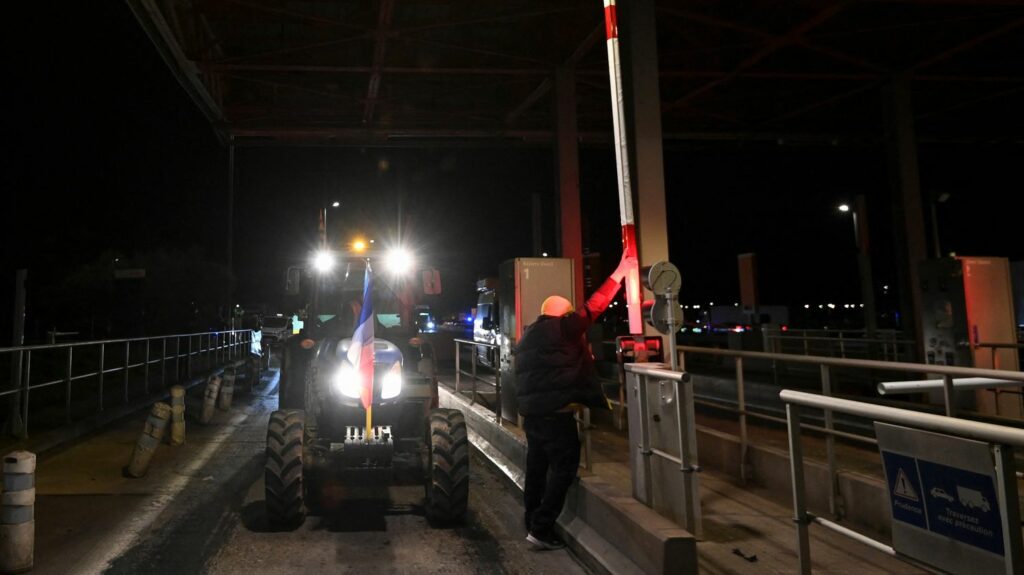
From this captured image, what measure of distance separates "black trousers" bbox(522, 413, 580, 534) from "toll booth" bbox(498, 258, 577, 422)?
15.2 ft

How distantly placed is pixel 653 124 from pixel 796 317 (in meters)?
54.9

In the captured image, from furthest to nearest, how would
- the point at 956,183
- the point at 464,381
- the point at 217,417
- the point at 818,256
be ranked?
1. the point at 818,256
2. the point at 956,183
3. the point at 464,381
4. the point at 217,417

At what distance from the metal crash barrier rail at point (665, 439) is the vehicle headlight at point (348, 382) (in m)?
2.62

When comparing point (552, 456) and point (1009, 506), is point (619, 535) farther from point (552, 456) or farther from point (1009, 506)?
point (1009, 506)

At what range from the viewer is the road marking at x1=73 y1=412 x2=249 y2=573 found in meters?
5.37

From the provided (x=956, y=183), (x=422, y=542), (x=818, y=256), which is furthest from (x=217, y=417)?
(x=818, y=256)

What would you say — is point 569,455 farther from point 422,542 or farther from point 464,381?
point 464,381

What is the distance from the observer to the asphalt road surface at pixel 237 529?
17.5 ft

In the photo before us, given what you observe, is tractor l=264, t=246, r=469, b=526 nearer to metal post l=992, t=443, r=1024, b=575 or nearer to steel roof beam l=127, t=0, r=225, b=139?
metal post l=992, t=443, r=1024, b=575

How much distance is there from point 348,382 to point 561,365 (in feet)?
7.40

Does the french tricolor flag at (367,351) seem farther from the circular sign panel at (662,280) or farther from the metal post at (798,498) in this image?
the metal post at (798,498)

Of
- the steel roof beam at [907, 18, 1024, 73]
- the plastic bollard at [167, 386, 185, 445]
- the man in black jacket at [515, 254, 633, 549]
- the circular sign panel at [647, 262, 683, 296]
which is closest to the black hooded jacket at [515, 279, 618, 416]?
the man in black jacket at [515, 254, 633, 549]

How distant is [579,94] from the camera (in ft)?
65.5

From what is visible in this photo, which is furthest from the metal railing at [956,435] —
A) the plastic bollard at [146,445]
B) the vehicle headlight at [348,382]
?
the plastic bollard at [146,445]
